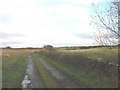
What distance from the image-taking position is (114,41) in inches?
921

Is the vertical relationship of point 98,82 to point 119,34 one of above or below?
below

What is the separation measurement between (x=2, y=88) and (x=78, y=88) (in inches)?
206

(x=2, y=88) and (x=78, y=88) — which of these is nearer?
(x=78, y=88)

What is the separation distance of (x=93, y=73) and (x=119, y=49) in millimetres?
3660

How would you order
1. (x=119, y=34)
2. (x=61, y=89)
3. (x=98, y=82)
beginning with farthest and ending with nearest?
(x=119, y=34) < (x=98, y=82) < (x=61, y=89)

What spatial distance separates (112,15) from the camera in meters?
23.5

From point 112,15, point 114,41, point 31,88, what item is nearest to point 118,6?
point 112,15

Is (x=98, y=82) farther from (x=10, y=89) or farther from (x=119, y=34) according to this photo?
(x=10, y=89)

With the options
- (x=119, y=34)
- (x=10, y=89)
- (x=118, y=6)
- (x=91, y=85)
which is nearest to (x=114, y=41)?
(x=119, y=34)

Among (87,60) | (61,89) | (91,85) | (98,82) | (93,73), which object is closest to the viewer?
(61,89)

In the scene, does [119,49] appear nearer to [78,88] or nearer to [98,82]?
[98,82]

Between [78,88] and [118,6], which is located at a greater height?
[118,6]

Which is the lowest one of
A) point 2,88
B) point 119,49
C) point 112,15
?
point 2,88

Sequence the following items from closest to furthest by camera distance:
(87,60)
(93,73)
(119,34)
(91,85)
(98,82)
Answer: (91,85), (98,82), (119,34), (93,73), (87,60)
